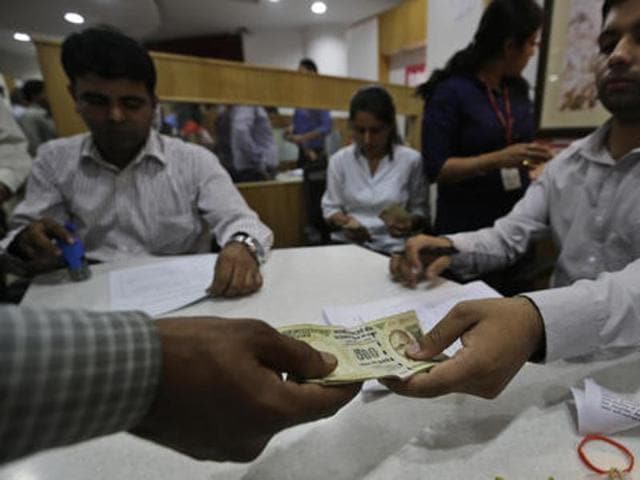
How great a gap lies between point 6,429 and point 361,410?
0.40m

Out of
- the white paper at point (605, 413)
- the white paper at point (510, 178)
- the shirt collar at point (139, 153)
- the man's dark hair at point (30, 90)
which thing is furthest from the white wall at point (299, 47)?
the white paper at point (605, 413)

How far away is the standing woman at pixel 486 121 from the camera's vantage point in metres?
1.34

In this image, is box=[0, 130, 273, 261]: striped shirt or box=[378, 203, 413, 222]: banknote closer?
box=[0, 130, 273, 261]: striped shirt

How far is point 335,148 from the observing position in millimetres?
3498

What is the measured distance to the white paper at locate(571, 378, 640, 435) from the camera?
0.46m

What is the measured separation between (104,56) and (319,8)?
484 centimetres

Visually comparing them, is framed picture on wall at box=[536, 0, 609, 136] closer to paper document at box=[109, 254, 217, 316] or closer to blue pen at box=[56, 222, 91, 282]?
paper document at box=[109, 254, 217, 316]

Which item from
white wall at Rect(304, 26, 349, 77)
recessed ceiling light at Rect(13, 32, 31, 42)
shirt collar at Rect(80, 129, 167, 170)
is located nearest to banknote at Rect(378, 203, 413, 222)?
shirt collar at Rect(80, 129, 167, 170)

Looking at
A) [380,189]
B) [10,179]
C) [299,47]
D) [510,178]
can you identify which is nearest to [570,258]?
[510,178]

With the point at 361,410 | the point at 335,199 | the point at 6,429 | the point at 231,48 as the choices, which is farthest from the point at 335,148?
the point at 231,48

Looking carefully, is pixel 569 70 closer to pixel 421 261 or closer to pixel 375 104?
pixel 375 104

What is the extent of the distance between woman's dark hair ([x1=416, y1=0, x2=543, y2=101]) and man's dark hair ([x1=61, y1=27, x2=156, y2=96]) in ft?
3.84

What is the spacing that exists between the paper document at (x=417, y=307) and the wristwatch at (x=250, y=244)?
34 centimetres

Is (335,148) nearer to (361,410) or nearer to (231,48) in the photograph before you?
(361,410)
